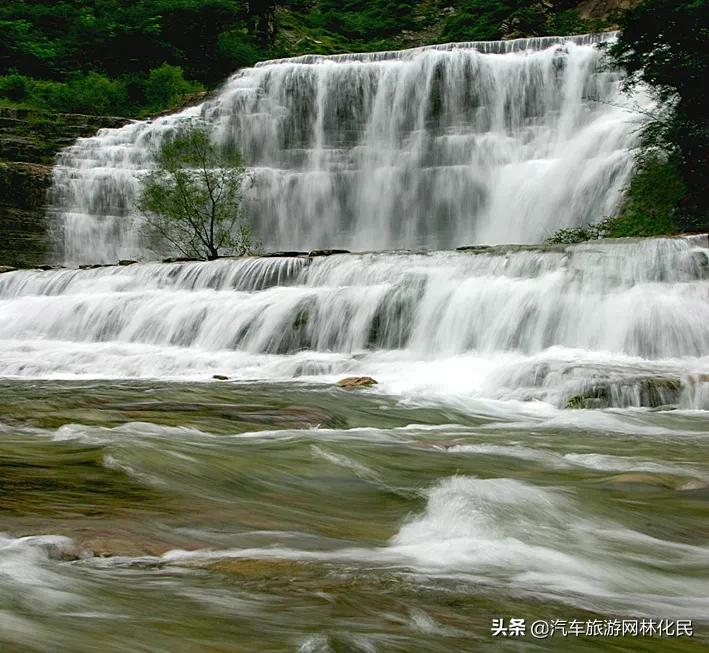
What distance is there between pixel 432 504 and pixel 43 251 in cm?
2647

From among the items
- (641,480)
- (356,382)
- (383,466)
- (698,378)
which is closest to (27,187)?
(356,382)

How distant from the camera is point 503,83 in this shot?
2966 cm

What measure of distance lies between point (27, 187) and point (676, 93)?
66.8 feet

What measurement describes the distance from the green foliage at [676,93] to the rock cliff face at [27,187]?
18962 millimetres

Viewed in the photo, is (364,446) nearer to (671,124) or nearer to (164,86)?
(671,124)

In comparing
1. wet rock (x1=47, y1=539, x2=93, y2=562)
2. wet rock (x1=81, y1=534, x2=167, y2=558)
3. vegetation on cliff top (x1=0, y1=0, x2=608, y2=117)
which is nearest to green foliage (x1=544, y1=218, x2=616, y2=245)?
wet rock (x1=81, y1=534, x2=167, y2=558)

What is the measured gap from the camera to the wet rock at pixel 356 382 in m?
10.0

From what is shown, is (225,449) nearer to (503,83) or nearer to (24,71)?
(503,83)

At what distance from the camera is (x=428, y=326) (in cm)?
1261

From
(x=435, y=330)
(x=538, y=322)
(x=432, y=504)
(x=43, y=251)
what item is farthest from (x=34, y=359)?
(x=43, y=251)

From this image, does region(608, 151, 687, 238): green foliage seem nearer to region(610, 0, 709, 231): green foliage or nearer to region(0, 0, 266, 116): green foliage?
region(610, 0, 709, 231): green foliage

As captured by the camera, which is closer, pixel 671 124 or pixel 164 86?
pixel 671 124

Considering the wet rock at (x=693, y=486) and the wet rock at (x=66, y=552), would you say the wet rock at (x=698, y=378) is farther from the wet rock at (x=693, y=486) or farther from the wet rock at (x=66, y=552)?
the wet rock at (x=66, y=552)

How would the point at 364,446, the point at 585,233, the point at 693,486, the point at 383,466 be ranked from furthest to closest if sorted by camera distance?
the point at 585,233 → the point at 364,446 → the point at 383,466 → the point at 693,486
